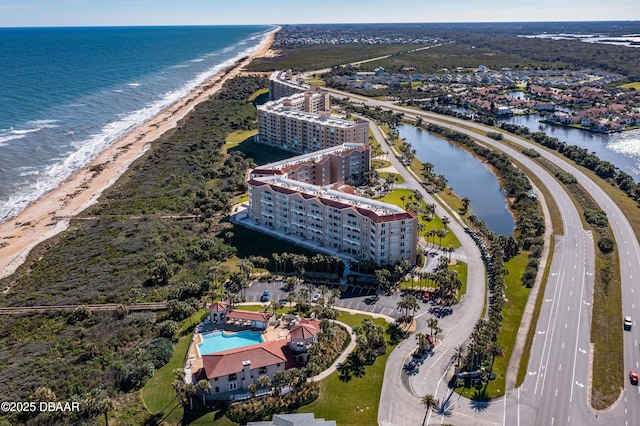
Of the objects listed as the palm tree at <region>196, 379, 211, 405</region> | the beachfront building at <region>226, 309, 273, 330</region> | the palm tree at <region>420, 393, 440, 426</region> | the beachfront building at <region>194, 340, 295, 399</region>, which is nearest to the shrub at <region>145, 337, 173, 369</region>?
the beachfront building at <region>194, 340, 295, 399</region>

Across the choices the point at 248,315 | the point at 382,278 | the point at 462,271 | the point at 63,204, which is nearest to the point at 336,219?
the point at 382,278

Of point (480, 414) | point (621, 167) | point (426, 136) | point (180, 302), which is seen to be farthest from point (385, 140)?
point (480, 414)

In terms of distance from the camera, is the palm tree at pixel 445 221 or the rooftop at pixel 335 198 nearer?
the rooftop at pixel 335 198

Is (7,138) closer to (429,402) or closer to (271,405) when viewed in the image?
(271,405)

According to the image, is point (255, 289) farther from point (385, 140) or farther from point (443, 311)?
point (385, 140)

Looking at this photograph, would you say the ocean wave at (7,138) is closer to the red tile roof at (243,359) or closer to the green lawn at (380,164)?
the green lawn at (380,164)

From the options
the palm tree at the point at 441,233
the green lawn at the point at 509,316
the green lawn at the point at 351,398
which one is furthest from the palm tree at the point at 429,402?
the palm tree at the point at 441,233
